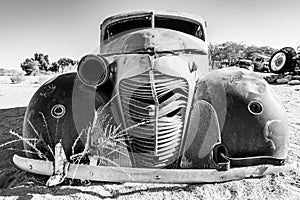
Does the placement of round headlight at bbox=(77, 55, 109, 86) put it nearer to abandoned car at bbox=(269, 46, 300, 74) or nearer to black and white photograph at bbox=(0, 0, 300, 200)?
black and white photograph at bbox=(0, 0, 300, 200)

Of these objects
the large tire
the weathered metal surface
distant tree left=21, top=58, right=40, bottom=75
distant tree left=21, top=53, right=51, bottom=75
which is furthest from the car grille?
distant tree left=21, top=53, right=51, bottom=75

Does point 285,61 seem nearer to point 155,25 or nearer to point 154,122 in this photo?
point 155,25

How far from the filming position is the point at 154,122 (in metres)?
2.29

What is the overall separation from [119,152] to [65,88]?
2.94ft

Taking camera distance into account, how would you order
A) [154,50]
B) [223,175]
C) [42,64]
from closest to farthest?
[223,175], [154,50], [42,64]

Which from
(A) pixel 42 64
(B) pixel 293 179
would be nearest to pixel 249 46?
(A) pixel 42 64

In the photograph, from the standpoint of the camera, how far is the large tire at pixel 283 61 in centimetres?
1491

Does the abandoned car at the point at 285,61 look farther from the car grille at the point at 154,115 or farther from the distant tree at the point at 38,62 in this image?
the distant tree at the point at 38,62

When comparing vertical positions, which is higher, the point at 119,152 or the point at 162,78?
the point at 162,78

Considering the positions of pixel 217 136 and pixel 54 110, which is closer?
pixel 217 136

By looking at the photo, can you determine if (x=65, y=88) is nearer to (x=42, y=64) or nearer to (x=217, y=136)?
(x=217, y=136)

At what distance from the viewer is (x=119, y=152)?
2453mm

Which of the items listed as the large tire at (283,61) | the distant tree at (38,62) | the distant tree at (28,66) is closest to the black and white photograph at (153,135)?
the large tire at (283,61)

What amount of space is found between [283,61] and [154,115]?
49.5ft
